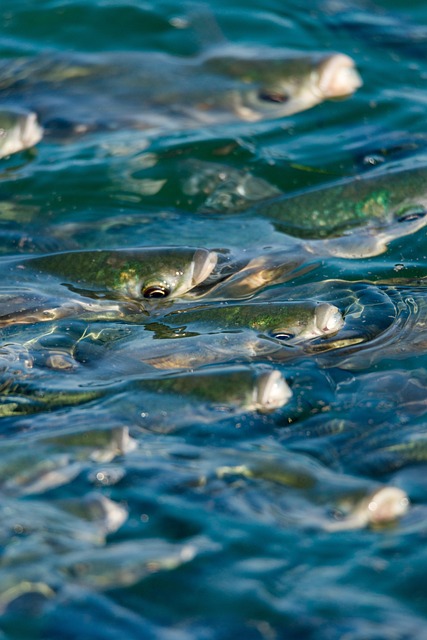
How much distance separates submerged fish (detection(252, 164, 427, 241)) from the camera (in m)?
6.53

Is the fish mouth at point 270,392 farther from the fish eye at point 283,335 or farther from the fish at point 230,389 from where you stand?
the fish eye at point 283,335

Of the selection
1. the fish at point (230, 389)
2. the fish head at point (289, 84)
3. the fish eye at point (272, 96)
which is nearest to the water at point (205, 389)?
the fish at point (230, 389)

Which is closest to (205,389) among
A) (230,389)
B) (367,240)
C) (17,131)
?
(230,389)

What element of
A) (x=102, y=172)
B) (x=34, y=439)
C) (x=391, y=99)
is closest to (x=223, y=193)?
(x=102, y=172)

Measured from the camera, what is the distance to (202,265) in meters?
5.84

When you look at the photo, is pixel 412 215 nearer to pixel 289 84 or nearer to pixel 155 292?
pixel 155 292

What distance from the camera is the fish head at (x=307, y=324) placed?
5.14 metres

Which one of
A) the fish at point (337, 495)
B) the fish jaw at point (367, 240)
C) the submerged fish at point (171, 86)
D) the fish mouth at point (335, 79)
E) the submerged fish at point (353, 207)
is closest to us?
the fish at point (337, 495)

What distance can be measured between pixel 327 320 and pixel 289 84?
3632 millimetres

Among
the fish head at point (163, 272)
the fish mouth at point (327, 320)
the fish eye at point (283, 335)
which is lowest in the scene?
the fish head at point (163, 272)

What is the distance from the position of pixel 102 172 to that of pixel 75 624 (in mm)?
4457

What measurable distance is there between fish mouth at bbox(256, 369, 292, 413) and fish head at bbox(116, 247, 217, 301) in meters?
1.30

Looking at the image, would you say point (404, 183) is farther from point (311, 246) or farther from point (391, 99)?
point (391, 99)

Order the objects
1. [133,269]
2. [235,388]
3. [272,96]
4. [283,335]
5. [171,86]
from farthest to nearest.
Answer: [272,96]
[171,86]
[133,269]
[283,335]
[235,388]
